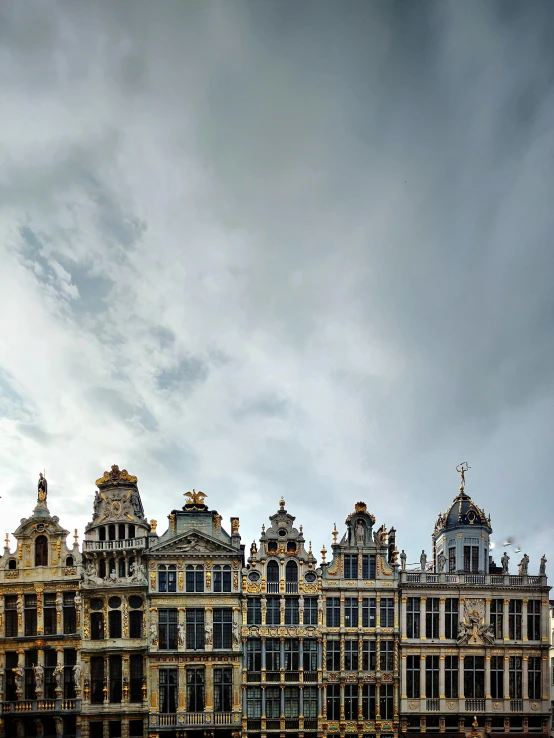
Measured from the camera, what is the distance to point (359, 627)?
215 feet

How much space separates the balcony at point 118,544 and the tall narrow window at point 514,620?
34007mm

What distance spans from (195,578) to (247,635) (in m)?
6.77

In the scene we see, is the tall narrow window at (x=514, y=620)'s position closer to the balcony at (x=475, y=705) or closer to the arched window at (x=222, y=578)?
the balcony at (x=475, y=705)

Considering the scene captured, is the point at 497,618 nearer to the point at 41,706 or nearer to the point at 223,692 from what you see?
the point at 223,692

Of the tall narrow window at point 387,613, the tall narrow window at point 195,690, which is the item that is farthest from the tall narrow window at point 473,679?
the tall narrow window at point 195,690

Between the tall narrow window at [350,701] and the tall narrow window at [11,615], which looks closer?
the tall narrow window at [350,701]

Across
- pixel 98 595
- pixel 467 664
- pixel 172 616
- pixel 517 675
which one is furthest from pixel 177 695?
pixel 517 675

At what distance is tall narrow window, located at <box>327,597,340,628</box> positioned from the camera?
65.8 meters

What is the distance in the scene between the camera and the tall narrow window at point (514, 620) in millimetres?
66438

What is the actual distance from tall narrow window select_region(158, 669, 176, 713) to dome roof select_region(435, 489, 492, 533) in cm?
2902

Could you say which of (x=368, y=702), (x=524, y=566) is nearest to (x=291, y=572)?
(x=368, y=702)

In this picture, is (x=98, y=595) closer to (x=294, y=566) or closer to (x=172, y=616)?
(x=172, y=616)

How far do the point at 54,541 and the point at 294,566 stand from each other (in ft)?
71.6

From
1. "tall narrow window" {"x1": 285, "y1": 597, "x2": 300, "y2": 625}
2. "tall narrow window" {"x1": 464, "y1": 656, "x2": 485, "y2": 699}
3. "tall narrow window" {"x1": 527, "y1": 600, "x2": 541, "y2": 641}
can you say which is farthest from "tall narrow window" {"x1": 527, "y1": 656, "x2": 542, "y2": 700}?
"tall narrow window" {"x1": 285, "y1": 597, "x2": 300, "y2": 625}
